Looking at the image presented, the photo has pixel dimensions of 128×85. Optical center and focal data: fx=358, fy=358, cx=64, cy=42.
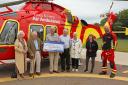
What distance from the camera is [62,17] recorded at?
15.6m

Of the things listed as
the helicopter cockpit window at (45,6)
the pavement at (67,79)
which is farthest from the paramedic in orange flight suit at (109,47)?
the helicopter cockpit window at (45,6)

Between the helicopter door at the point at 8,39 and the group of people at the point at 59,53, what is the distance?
21.5 inches

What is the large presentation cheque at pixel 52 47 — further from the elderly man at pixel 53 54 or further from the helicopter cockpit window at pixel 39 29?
the helicopter cockpit window at pixel 39 29

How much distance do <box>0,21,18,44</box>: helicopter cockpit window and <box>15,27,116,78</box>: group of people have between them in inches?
24.7

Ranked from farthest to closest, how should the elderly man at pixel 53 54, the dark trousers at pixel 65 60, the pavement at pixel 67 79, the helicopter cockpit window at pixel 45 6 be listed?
1. the helicopter cockpit window at pixel 45 6
2. the dark trousers at pixel 65 60
3. the elderly man at pixel 53 54
4. the pavement at pixel 67 79

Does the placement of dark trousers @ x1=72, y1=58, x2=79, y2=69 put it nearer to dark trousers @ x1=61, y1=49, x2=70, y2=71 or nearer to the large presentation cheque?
dark trousers @ x1=61, y1=49, x2=70, y2=71

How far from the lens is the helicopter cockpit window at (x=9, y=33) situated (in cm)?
1319

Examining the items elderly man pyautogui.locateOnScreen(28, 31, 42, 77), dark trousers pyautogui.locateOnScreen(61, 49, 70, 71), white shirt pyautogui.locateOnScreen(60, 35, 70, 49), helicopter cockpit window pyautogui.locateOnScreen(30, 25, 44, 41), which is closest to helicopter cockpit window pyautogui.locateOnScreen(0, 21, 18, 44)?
elderly man pyautogui.locateOnScreen(28, 31, 42, 77)

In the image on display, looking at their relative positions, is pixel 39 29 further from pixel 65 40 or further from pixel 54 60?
pixel 54 60

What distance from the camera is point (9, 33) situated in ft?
43.8

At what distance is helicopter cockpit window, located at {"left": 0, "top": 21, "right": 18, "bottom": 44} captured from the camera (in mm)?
13188

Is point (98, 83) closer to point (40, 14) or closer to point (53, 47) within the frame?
point (53, 47)

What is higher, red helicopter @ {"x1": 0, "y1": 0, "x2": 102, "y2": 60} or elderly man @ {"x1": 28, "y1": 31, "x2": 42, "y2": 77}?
red helicopter @ {"x1": 0, "y1": 0, "x2": 102, "y2": 60}

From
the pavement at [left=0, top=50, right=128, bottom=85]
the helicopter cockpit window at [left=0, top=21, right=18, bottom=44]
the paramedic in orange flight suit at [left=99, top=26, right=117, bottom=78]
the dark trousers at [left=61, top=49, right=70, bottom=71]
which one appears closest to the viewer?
the pavement at [left=0, top=50, right=128, bottom=85]
